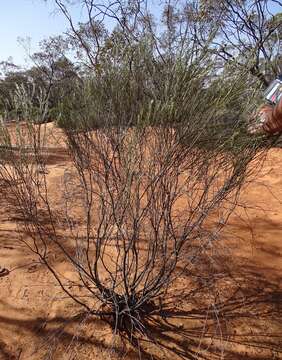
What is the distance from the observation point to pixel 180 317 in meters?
2.74

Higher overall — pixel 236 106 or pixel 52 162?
pixel 236 106

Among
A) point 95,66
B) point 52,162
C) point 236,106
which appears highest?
point 95,66

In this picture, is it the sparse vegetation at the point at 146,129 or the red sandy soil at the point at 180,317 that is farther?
the red sandy soil at the point at 180,317

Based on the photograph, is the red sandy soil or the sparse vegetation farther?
the red sandy soil

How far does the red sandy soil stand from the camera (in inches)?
96.3

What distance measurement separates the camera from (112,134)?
227cm

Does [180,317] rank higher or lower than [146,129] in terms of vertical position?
lower

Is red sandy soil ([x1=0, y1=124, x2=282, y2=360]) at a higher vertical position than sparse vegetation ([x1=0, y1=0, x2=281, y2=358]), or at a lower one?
lower

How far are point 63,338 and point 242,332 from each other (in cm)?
127

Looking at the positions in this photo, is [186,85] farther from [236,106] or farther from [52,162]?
[52,162]

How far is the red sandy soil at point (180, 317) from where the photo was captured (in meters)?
2.45

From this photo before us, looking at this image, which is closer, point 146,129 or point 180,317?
point 146,129

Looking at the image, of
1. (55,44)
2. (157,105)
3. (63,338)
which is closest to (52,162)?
(63,338)

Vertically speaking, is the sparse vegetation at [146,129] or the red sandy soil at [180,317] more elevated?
the sparse vegetation at [146,129]
